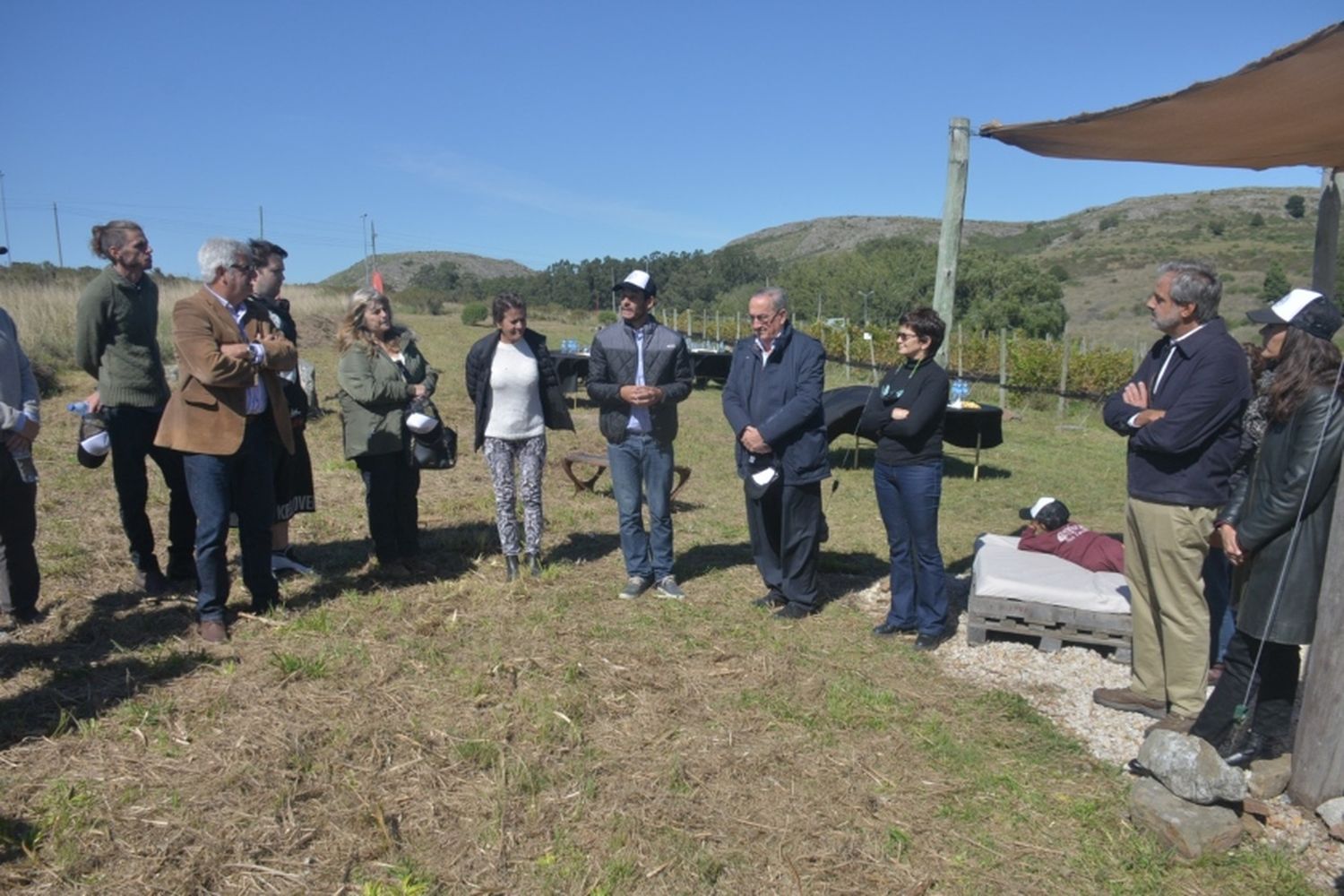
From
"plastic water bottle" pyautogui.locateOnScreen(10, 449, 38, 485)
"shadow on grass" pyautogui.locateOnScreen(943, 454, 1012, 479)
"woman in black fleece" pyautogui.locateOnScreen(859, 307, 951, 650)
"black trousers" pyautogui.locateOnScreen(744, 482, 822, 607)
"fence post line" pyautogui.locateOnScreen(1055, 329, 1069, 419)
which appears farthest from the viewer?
"fence post line" pyautogui.locateOnScreen(1055, 329, 1069, 419)

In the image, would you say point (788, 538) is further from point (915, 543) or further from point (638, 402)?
point (638, 402)

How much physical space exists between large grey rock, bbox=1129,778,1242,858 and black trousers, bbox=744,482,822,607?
7.53 ft

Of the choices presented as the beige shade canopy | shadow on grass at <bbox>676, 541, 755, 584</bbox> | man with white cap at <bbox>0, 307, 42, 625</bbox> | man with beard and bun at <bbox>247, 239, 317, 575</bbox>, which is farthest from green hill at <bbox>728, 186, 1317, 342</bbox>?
man with white cap at <bbox>0, 307, 42, 625</bbox>

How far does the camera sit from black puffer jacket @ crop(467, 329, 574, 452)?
17.4 feet

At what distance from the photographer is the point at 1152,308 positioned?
3.84 meters

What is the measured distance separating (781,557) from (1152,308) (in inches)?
93.7

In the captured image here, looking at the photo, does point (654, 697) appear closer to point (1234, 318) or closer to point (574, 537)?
point (574, 537)

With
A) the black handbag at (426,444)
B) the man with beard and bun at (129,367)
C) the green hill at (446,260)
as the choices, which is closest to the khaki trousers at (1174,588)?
the black handbag at (426,444)

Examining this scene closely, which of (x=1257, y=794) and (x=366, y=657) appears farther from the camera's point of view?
(x=366, y=657)

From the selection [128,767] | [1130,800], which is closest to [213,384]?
[128,767]

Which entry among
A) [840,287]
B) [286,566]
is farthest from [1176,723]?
[840,287]

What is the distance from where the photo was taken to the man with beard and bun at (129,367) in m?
4.71

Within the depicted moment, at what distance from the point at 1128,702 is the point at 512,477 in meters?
3.47

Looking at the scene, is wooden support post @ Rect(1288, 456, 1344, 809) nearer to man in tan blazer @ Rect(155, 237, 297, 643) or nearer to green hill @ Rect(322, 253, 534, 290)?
man in tan blazer @ Rect(155, 237, 297, 643)
